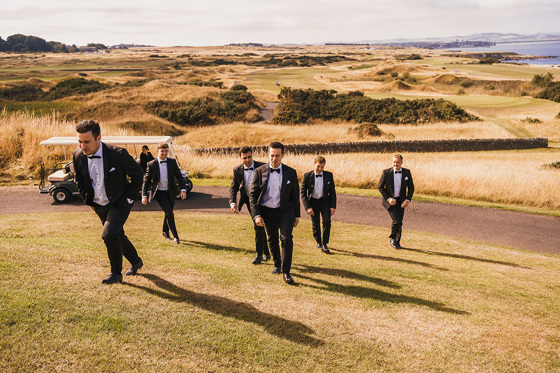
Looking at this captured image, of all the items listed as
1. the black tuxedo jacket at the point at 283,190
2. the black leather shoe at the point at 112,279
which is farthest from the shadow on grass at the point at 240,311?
the black tuxedo jacket at the point at 283,190

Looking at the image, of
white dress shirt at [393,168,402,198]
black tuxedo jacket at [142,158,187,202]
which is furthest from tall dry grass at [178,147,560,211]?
black tuxedo jacket at [142,158,187,202]

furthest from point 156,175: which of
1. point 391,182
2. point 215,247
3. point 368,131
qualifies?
point 368,131

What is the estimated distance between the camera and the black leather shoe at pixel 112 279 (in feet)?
17.9

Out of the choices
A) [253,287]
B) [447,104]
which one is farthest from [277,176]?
[447,104]

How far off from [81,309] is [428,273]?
5838 mm

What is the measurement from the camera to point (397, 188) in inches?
381

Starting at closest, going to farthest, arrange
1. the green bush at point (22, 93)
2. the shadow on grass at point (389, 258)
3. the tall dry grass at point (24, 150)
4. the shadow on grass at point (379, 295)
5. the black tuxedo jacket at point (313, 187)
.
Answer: the shadow on grass at point (379, 295)
the shadow on grass at point (389, 258)
the black tuxedo jacket at point (313, 187)
the tall dry grass at point (24, 150)
the green bush at point (22, 93)

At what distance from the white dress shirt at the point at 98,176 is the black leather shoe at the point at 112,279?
104cm

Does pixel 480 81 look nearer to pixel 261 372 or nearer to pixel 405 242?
pixel 405 242

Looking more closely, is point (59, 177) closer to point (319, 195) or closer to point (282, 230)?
point (319, 195)

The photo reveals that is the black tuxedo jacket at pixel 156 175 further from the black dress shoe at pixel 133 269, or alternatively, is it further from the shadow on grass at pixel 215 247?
the black dress shoe at pixel 133 269

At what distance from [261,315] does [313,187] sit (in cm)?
445

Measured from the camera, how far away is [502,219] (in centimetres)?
1448

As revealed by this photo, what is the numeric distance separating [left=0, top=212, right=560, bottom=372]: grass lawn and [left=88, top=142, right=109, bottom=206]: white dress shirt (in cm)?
117
